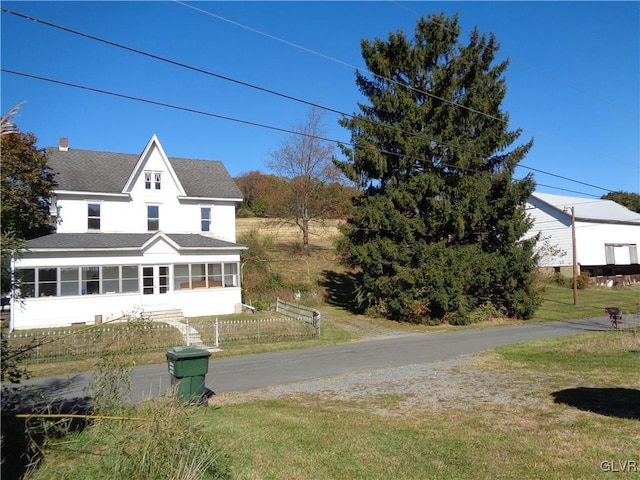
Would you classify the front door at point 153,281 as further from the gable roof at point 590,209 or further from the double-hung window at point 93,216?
the gable roof at point 590,209

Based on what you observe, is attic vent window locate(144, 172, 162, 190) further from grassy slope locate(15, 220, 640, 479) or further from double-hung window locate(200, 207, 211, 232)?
grassy slope locate(15, 220, 640, 479)

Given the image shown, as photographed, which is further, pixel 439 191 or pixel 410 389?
pixel 439 191

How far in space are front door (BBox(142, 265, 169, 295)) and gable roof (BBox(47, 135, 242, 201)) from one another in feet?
18.6

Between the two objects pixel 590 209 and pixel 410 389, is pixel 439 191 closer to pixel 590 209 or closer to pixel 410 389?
pixel 410 389

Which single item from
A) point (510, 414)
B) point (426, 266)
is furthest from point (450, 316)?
point (510, 414)

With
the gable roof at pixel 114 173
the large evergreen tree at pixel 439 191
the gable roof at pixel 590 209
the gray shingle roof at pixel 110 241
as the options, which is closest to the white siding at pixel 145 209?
the gable roof at pixel 114 173

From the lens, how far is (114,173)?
30000 mm

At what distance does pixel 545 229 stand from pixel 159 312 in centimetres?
3881

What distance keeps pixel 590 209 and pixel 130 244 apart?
47.7 meters

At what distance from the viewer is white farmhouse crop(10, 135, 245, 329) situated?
2405 cm

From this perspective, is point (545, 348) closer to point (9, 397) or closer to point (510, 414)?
point (510, 414)

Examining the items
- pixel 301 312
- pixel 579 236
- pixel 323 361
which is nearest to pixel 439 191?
pixel 301 312

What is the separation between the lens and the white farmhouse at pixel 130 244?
2405cm

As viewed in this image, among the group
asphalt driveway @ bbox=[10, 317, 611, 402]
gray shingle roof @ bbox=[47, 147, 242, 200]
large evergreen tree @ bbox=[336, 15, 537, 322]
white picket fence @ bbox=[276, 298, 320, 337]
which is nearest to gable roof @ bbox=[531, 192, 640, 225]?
large evergreen tree @ bbox=[336, 15, 537, 322]
